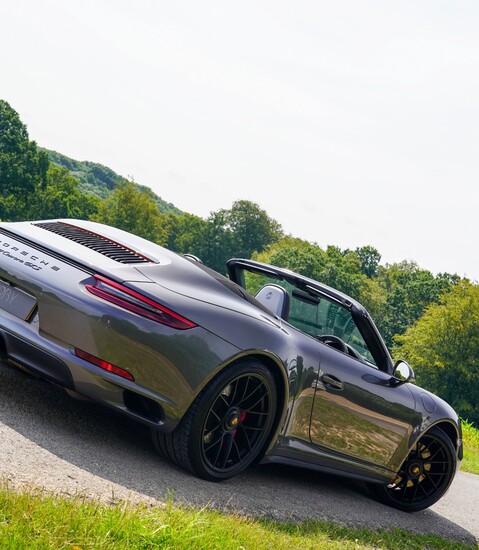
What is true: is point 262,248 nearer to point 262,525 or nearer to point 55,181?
point 55,181

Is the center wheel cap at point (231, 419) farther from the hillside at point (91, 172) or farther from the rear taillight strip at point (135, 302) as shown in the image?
the hillside at point (91, 172)

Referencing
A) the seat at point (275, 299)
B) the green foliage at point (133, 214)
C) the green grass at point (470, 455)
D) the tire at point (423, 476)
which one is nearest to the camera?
the seat at point (275, 299)

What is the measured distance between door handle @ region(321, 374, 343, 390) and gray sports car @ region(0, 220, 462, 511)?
0.4 inches

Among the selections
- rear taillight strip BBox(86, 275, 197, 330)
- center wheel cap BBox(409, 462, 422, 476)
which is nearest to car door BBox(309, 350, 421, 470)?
center wheel cap BBox(409, 462, 422, 476)

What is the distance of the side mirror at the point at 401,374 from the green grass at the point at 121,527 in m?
1.93

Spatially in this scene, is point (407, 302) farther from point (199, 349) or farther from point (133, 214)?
point (199, 349)

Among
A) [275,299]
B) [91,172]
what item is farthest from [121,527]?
[91,172]

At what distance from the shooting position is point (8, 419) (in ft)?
15.0

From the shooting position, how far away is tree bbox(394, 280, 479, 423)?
61.4 meters

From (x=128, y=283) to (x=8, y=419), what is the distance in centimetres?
105

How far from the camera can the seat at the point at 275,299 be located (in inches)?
215

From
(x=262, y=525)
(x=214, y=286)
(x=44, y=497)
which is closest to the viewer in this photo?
(x=44, y=497)

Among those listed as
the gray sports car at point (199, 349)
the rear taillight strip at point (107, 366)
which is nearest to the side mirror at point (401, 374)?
the gray sports car at point (199, 349)

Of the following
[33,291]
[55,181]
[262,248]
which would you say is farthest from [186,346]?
[262,248]
